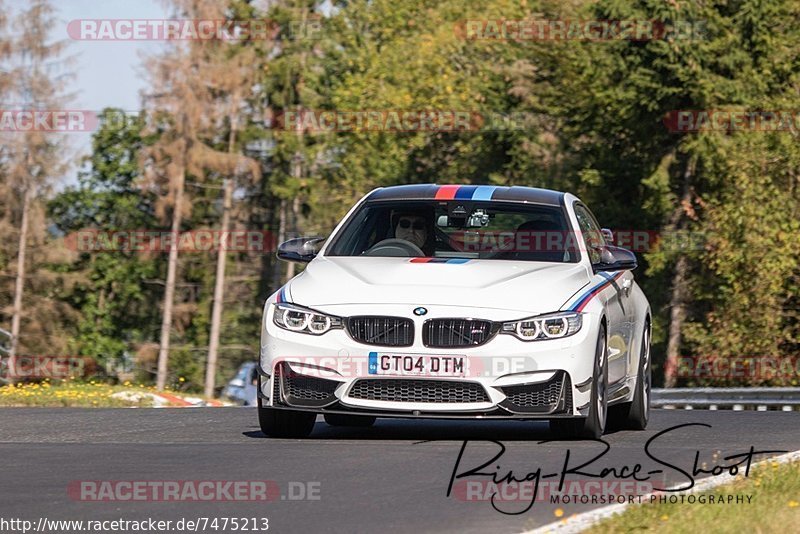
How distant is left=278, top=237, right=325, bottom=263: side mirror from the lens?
11586 millimetres

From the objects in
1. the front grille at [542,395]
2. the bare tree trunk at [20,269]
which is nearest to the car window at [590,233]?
the front grille at [542,395]

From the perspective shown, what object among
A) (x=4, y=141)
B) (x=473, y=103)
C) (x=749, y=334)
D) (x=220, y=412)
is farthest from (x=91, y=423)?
(x=4, y=141)

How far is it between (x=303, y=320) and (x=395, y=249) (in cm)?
131

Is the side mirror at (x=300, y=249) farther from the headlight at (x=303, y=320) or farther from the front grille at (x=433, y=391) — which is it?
the front grille at (x=433, y=391)

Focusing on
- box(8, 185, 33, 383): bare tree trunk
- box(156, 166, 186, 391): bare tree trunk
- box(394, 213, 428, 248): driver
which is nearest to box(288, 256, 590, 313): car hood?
box(394, 213, 428, 248): driver

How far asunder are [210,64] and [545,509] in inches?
2081

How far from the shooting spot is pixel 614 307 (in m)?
11.5

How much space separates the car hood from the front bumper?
18cm

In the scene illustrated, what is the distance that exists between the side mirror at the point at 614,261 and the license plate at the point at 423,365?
1.68 metres

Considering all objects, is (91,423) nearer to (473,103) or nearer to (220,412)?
(220,412)

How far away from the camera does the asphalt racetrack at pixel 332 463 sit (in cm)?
738

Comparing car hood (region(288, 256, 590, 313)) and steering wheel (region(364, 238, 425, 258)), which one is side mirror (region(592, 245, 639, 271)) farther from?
steering wheel (region(364, 238, 425, 258))

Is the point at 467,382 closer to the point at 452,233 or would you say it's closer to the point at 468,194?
the point at 452,233

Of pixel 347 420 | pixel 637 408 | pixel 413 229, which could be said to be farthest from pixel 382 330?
pixel 637 408
